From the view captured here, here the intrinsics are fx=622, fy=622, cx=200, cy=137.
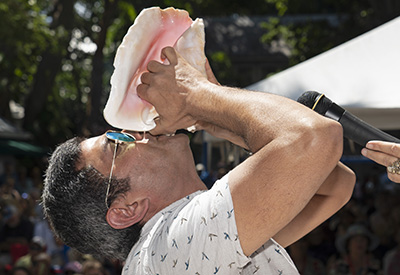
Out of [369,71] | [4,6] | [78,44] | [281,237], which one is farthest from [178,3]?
[281,237]

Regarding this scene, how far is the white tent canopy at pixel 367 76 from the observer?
3363mm

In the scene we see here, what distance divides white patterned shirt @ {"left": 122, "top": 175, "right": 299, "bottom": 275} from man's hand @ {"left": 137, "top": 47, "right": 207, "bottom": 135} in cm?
21

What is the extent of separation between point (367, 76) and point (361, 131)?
2.15 meters

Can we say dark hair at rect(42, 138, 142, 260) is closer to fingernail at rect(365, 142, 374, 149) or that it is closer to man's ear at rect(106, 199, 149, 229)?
man's ear at rect(106, 199, 149, 229)

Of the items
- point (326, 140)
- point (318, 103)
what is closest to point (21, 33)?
point (318, 103)

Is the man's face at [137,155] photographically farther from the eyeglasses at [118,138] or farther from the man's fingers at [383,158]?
the man's fingers at [383,158]

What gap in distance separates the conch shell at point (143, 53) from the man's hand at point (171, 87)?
0.08 m

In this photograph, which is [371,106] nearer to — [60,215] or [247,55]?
[60,215]

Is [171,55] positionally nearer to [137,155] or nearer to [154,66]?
[154,66]

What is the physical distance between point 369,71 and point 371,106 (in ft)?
0.83

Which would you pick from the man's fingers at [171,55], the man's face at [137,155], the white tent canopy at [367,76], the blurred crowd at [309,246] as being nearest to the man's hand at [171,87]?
the man's fingers at [171,55]

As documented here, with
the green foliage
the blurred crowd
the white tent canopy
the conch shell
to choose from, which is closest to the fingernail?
the conch shell

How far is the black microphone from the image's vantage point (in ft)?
4.86

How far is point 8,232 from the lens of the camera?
766cm
